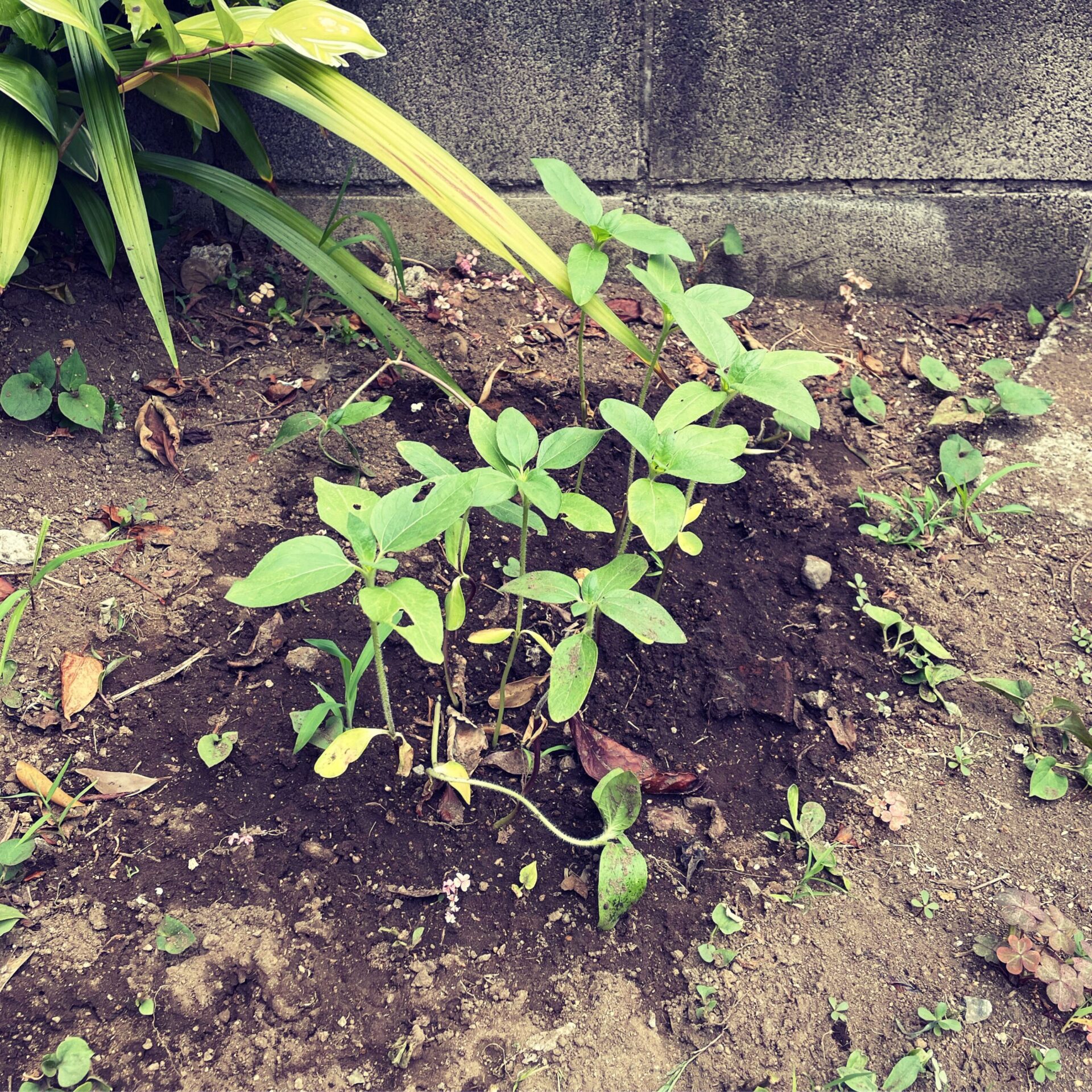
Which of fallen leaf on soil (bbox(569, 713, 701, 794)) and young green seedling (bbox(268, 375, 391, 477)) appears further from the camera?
young green seedling (bbox(268, 375, 391, 477))

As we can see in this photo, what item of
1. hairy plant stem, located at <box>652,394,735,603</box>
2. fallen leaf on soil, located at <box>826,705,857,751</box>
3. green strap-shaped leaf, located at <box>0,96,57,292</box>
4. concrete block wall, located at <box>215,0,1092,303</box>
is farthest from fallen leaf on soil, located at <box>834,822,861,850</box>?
green strap-shaped leaf, located at <box>0,96,57,292</box>

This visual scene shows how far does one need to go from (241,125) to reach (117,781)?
1476mm

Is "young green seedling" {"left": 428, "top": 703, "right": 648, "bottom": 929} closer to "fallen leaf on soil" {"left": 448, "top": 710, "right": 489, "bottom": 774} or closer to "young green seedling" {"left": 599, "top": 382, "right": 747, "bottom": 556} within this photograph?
"fallen leaf on soil" {"left": 448, "top": 710, "right": 489, "bottom": 774}

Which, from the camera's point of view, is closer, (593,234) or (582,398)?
(593,234)

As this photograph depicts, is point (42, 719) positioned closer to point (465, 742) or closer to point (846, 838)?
point (465, 742)

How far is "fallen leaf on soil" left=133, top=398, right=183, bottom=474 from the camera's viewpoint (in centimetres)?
164

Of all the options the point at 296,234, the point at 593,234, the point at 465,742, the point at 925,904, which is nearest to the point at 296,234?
the point at 296,234

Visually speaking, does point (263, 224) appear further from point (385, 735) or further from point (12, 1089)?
point (12, 1089)

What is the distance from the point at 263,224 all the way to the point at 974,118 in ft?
5.60

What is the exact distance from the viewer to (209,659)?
4.48ft

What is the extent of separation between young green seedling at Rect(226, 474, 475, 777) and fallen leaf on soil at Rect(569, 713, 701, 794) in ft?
1.33

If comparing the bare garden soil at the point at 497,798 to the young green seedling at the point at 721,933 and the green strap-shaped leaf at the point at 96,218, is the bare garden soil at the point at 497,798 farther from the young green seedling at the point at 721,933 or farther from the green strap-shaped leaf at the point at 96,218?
the green strap-shaped leaf at the point at 96,218

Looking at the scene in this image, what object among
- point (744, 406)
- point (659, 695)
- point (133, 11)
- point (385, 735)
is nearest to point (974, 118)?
point (744, 406)

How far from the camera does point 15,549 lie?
1441 mm
